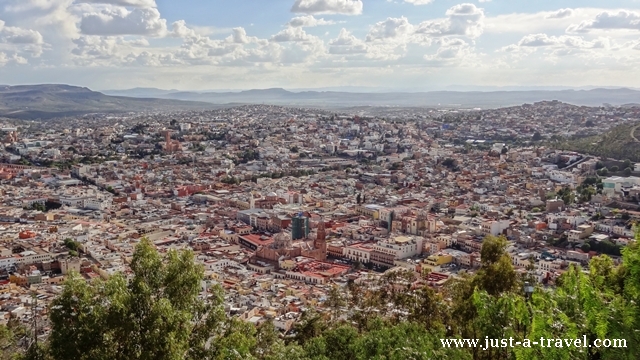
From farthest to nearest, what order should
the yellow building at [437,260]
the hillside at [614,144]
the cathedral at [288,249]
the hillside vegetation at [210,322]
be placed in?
the hillside at [614,144] → the cathedral at [288,249] → the yellow building at [437,260] → the hillside vegetation at [210,322]

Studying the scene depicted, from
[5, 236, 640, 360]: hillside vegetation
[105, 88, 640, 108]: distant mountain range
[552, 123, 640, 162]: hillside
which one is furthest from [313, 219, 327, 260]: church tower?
[105, 88, 640, 108]: distant mountain range

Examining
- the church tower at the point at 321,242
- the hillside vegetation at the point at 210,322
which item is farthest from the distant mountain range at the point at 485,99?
the hillside vegetation at the point at 210,322

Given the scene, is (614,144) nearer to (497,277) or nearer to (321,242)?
(321,242)

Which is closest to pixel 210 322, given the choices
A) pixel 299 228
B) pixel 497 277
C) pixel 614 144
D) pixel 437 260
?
pixel 497 277

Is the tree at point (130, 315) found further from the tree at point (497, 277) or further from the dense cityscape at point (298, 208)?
the tree at point (497, 277)

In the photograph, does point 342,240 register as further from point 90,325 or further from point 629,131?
point 629,131

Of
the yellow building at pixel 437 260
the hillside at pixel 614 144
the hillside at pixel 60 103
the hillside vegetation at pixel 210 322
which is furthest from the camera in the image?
the hillside at pixel 60 103

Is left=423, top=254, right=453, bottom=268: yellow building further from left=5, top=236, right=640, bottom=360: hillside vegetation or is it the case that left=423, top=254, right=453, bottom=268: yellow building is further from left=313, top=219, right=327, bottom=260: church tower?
left=5, top=236, right=640, bottom=360: hillside vegetation

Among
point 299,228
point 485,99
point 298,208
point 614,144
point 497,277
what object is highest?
point 485,99
